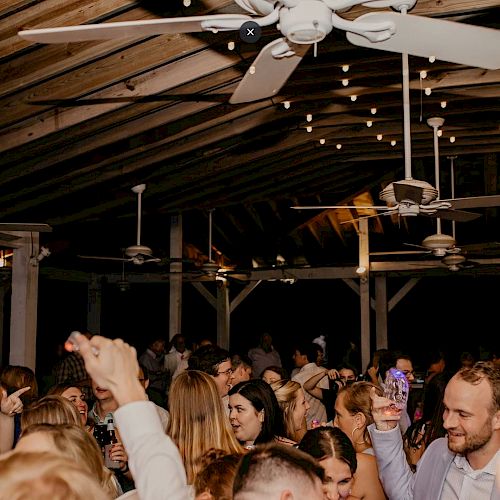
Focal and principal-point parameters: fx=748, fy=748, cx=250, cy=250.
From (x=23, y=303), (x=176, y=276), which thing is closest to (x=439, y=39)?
(x=23, y=303)

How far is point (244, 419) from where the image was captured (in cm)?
345

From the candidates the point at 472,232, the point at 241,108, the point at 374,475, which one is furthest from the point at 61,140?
the point at 472,232

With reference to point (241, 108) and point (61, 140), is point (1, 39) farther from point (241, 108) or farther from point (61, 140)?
point (241, 108)

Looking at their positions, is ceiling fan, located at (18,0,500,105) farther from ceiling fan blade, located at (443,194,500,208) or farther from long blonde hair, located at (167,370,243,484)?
ceiling fan blade, located at (443,194,500,208)

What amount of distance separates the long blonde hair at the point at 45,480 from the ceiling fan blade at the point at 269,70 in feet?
8.15

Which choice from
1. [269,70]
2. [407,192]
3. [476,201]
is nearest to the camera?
[269,70]

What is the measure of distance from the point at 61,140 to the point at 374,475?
4.12 metres

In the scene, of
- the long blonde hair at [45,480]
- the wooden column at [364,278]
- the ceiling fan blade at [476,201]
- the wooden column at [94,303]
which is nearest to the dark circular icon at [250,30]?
the long blonde hair at [45,480]

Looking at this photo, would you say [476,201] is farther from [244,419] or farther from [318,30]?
[318,30]

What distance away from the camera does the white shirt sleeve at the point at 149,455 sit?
1.25 meters

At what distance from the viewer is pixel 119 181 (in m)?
7.96

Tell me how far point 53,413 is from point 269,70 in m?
1.85

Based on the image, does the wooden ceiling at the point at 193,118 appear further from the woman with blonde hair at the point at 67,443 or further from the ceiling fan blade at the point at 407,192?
the woman with blonde hair at the point at 67,443

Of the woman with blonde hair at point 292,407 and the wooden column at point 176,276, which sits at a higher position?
the wooden column at point 176,276
